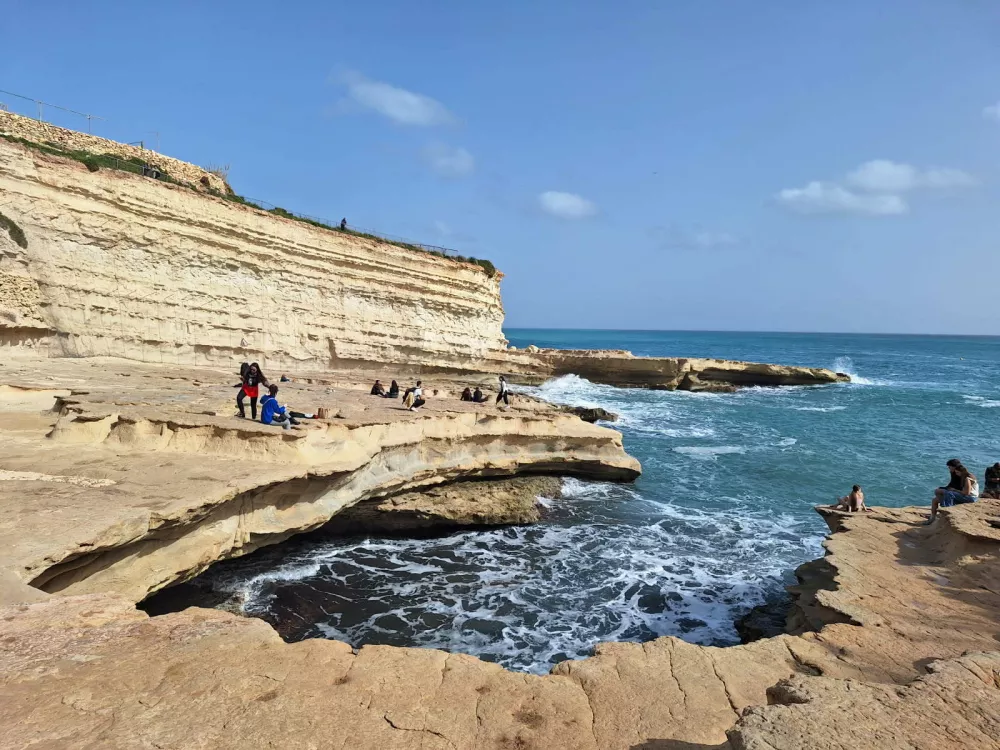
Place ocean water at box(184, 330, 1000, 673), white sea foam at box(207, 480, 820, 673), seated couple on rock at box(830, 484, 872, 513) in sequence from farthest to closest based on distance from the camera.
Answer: seated couple on rock at box(830, 484, 872, 513), ocean water at box(184, 330, 1000, 673), white sea foam at box(207, 480, 820, 673)

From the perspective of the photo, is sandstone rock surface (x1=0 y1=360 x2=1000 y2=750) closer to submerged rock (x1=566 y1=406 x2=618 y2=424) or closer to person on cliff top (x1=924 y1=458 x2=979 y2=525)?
person on cliff top (x1=924 y1=458 x2=979 y2=525)

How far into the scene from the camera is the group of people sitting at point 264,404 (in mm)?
9594

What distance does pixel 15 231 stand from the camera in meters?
16.7

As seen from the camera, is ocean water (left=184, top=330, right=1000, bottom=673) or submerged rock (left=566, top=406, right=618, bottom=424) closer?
ocean water (left=184, top=330, right=1000, bottom=673)

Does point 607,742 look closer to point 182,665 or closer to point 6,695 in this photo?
point 182,665

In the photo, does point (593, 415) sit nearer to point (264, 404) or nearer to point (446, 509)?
point (446, 509)

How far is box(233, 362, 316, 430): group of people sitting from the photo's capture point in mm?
9594

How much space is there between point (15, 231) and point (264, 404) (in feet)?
45.1

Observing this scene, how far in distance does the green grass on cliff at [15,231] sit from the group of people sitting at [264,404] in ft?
40.8

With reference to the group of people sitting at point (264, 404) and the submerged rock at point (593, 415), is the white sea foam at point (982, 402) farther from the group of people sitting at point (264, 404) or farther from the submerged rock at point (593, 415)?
the group of people sitting at point (264, 404)

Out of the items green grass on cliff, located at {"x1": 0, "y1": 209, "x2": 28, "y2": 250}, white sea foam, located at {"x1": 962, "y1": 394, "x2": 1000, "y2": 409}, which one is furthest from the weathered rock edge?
white sea foam, located at {"x1": 962, "y1": 394, "x2": 1000, "y2": 409}

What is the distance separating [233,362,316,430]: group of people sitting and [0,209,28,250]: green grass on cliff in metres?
12.4

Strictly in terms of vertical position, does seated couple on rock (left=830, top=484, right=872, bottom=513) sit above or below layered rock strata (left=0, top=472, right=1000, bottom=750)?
below

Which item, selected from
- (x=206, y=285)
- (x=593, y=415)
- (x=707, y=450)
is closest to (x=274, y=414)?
(x=206, y=285)
